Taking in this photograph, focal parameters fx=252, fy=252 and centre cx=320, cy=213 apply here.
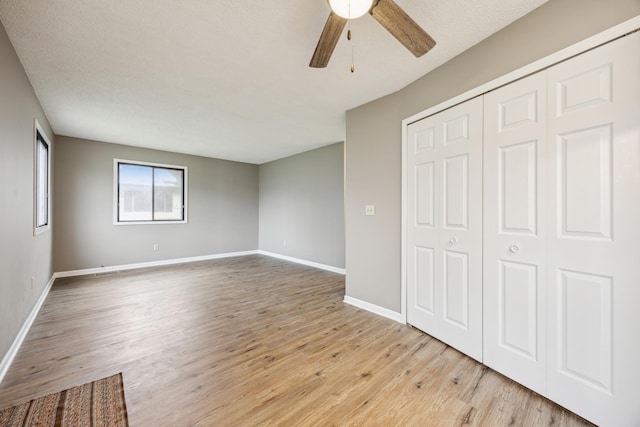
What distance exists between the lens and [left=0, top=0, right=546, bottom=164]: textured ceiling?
1.63m

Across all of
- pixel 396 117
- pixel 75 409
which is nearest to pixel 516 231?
pixel 396 117

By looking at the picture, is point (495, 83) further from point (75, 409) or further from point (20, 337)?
point (20, 337)

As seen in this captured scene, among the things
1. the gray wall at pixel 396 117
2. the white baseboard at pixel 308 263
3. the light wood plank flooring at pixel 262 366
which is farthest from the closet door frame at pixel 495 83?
the white baseboard at pixel 308 263

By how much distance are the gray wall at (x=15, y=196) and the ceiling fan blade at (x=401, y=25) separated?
101 inches

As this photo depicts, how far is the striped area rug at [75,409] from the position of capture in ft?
4.54

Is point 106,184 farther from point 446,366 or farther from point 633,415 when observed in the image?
point 633,415

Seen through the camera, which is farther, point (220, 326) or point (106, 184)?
point (106, 184)

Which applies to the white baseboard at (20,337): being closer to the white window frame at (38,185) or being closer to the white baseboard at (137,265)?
the white window frame at (38,185)

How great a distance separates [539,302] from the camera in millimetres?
1582

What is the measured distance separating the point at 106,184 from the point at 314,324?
485 centimetres

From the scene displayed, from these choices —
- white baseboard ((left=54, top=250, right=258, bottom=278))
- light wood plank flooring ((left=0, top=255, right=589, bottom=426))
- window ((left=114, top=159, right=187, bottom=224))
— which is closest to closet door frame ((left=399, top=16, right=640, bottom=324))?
light wood plank flooring ((left=0, top=255, right=589, bottom=426))

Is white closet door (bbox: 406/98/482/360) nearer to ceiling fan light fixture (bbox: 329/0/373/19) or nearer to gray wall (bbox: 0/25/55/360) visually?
ceiling fan light fixture (bbox: 329/0/373/19)

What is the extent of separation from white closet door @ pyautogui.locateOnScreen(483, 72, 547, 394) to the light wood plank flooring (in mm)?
242

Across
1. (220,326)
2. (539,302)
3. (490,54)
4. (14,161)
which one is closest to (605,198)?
(539,302)
